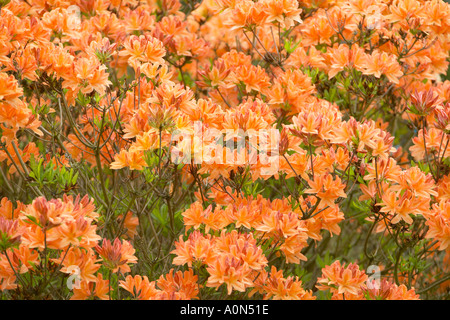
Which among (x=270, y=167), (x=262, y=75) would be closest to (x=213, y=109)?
(x=270, y=167)

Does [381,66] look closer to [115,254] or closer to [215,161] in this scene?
[215,161]

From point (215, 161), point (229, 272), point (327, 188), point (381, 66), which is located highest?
point (381, 66)

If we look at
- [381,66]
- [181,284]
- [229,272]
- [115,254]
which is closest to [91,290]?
[115,254]

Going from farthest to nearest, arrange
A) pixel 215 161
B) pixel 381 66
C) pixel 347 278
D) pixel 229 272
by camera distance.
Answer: pixel 381 66, pixel 215 161, pixel 347 278, pixel 229 272

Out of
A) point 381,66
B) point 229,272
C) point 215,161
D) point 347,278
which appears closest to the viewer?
point 229,272

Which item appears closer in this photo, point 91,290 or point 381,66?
point 91,290

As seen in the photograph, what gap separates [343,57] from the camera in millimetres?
3473

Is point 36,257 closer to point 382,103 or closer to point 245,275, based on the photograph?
point 245,275

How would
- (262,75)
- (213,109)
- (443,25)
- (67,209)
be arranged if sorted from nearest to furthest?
1. (67,209)
2. (213,109)
3. (262,75)
4. (443,25)

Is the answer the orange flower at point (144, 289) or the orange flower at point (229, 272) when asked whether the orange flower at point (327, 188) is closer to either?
the orange flower at point (229, 272)

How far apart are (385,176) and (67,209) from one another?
155 cm

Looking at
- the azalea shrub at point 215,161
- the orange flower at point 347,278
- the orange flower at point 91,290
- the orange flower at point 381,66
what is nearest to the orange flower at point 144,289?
the azalea shrub at point 215,161

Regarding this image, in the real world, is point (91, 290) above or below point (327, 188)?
below

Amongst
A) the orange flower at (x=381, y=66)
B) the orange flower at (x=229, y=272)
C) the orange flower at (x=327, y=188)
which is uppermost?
the orange flower at (x=381, y=66)
